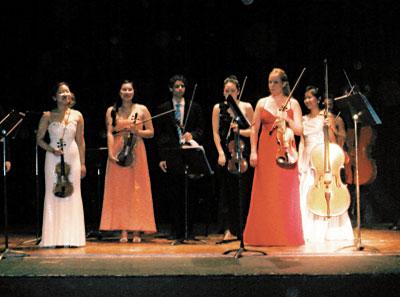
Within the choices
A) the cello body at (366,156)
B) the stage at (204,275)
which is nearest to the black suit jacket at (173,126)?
the stage at (204,275)

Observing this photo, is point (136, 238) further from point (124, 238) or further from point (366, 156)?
point (366, 156)

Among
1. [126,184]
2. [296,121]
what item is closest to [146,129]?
[126,184]

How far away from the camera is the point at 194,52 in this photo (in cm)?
827

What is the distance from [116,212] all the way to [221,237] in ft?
3.80

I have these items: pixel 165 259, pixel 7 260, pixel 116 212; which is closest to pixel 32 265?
pixel 7 260

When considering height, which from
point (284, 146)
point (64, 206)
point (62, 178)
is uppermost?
point (284, 146)

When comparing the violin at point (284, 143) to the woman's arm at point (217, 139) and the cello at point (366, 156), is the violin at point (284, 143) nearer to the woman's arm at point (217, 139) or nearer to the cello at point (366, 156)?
the woman's arm at point (217, 139)

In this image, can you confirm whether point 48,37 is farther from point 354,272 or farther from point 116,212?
point 354,272

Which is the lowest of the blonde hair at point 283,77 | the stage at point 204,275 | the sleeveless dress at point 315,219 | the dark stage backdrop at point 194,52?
the stage at point 204,275

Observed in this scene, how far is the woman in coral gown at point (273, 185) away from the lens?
6.02m

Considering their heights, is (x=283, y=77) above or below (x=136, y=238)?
above

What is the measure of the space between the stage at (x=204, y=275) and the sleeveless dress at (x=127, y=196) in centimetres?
137

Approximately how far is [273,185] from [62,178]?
2028mm

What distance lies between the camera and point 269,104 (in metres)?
6.07
